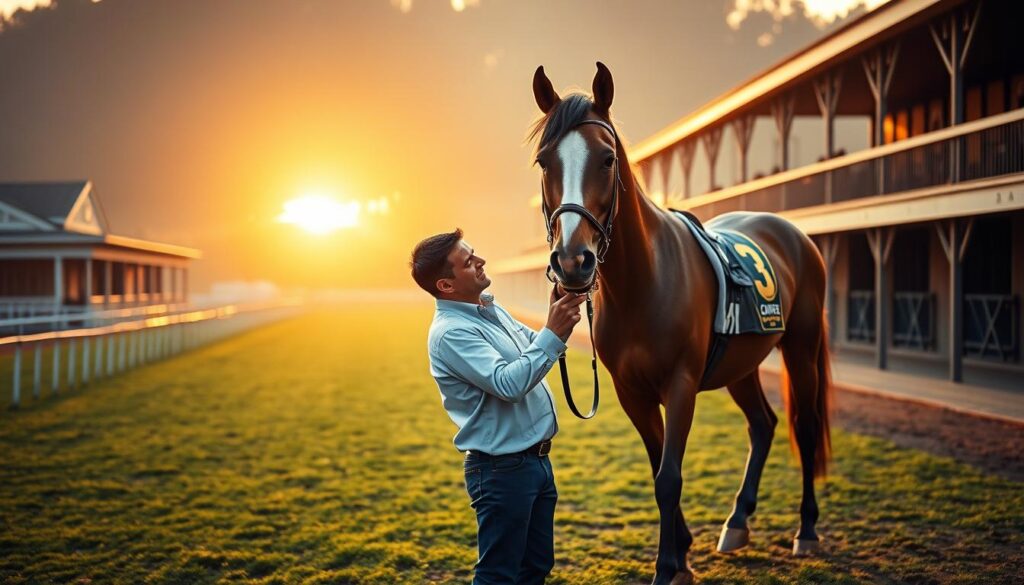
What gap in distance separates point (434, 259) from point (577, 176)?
1.73ft

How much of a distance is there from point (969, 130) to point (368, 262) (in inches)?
3569

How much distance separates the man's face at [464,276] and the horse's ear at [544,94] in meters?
0.65

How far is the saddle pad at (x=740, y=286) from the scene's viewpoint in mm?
3207

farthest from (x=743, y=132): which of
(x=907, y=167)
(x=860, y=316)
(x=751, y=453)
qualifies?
(x=751, y=453)

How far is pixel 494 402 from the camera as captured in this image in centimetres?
215

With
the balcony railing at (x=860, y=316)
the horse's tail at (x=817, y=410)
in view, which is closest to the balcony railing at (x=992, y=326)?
the balcony railing at (x=860, y=316)

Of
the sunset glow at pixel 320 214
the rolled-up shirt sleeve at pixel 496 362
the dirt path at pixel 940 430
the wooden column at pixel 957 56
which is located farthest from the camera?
the sunset glow at pixel 320 214

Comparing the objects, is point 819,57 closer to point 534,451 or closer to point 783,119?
point 783,119

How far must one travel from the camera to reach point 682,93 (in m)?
180

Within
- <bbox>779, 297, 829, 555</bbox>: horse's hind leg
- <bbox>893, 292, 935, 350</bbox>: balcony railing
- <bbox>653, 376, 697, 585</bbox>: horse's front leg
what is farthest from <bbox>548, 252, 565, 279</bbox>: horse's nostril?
<bbox>893, 292, 935, 350</bbox>: balcony railing

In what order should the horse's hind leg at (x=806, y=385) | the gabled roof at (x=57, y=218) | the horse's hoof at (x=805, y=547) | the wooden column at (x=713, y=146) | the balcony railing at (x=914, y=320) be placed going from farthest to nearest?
the gabled roof at (x=57, y=218) → the wooden column at (x=713, y=146) → the balcony railing at (x=914, y=320) → the horse's hind leg at (x=806, y=385) → the horse's hoof at (x=805, y=547)

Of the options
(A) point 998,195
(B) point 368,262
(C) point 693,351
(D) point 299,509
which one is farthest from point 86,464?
(B) point 368,262

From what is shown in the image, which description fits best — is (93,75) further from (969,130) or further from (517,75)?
(517,75)

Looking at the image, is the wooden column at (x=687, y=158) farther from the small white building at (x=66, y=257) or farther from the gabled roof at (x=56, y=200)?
the gabled roof at (x=56, y=200)
